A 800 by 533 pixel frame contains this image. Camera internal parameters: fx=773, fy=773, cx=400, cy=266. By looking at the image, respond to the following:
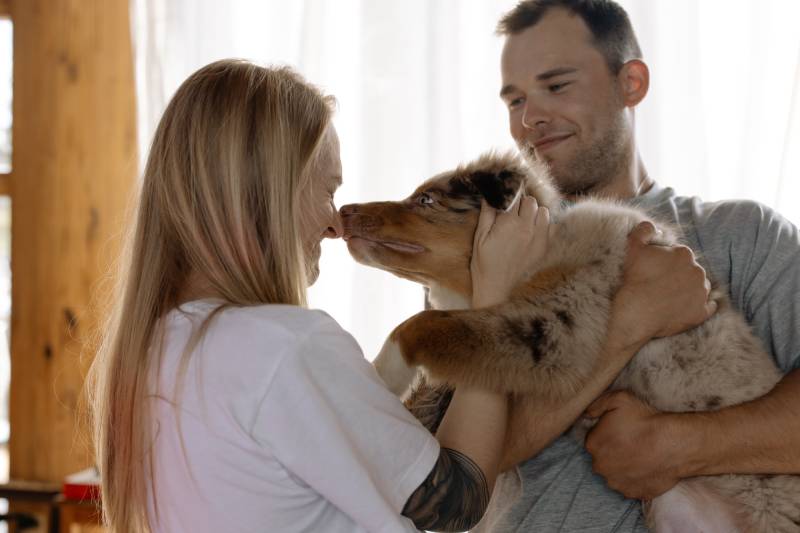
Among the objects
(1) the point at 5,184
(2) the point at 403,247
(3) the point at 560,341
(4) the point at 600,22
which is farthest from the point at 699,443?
(1) the point at 5,184

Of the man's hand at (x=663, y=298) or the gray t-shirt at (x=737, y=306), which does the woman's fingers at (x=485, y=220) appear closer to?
the man's hand at (x=663, y=298)

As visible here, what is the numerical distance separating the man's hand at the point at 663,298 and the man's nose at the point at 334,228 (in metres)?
0.59

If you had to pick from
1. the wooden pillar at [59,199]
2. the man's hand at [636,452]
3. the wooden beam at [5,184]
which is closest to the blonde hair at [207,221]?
the man's hand at [636,452]

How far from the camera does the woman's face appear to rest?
138 cm

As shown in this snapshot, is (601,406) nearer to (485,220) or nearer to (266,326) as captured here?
(485,220)

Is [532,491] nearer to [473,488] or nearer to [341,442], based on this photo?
[473,488]

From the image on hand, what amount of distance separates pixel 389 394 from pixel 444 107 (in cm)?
180

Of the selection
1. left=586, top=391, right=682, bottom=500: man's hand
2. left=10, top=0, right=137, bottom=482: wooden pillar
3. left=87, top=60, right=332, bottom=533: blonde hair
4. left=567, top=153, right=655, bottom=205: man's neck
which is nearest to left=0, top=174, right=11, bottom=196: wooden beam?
left=10, top=0, right=137, bottom=482: wooden pillar

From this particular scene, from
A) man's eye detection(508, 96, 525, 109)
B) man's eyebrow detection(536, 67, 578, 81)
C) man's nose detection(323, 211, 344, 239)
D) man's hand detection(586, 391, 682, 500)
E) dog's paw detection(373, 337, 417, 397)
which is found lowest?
man's hand detection(586, 391, 682, 500)

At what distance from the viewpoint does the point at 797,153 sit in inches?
96.8

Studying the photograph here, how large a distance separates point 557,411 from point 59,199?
8.07ft

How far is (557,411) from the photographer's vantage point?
1537 mm

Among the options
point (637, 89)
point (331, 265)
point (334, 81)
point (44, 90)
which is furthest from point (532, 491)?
Answer: point (44, 90)

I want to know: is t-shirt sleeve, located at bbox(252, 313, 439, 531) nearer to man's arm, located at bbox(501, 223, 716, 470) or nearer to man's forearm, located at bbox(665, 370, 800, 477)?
man's arm, located at bbox(501, 223, 716, 470)
